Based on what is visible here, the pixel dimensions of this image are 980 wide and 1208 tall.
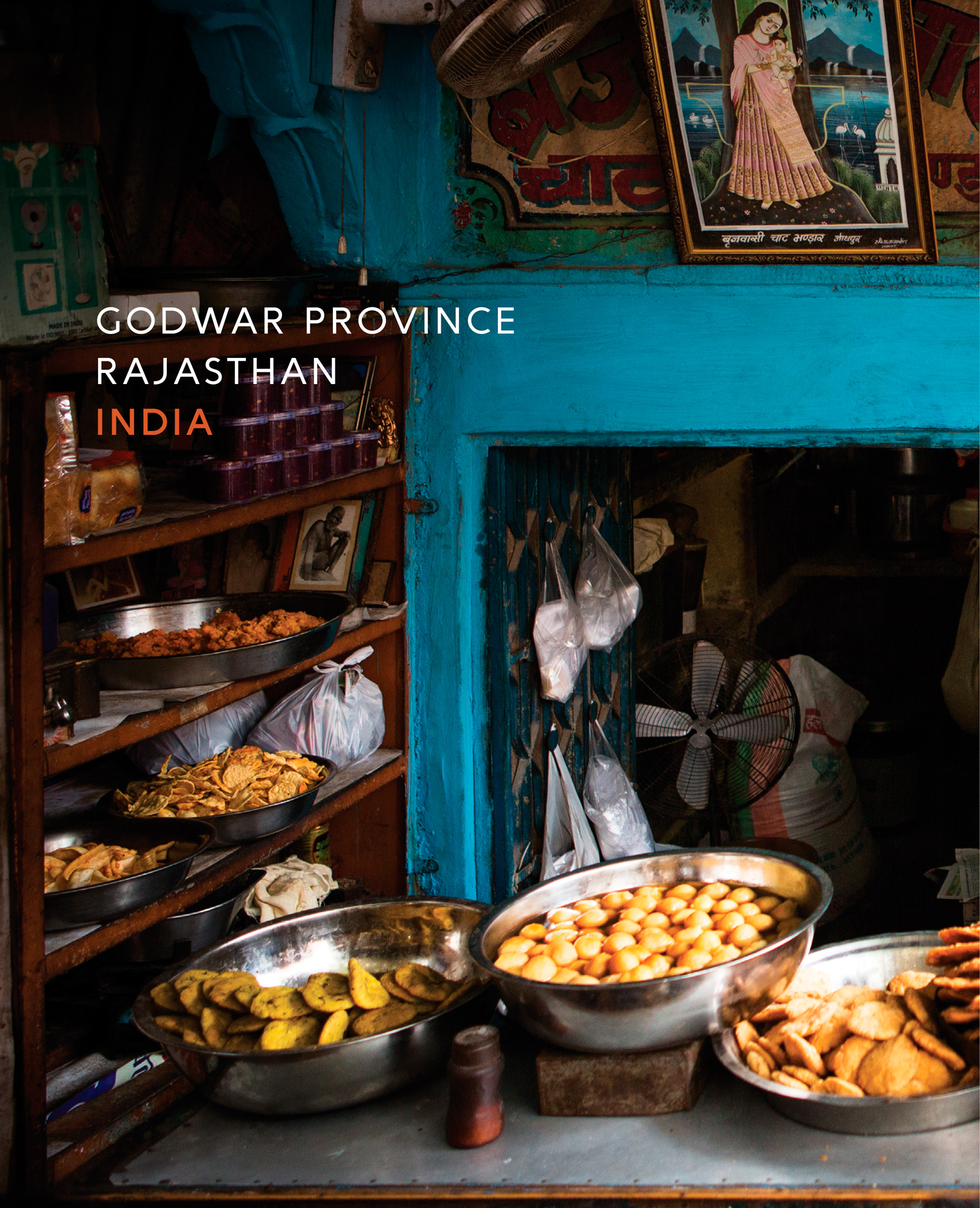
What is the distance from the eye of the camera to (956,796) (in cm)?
642

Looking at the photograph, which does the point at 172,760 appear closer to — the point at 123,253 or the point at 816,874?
the point at 123,253

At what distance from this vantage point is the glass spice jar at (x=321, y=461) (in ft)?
9.93

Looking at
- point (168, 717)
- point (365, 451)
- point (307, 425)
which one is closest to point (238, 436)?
point (307, 425)

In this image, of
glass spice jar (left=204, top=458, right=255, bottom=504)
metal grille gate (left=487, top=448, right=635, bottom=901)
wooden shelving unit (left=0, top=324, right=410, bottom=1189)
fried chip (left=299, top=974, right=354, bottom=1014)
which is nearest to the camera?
wooden shelving unit (left=0, top=324, right=410, bottom=1189)

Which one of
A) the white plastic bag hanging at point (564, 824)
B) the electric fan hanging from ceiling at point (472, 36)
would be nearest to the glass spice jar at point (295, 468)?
the electric fan hanging from ceiling at point (472, 36)

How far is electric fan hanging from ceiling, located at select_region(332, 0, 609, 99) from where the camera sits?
8.42 feet

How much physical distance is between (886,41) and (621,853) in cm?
271

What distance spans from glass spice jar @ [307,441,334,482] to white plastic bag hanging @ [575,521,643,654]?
4.56 ft

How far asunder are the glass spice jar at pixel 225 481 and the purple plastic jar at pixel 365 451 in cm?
54

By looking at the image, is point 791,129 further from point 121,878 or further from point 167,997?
point 167,997

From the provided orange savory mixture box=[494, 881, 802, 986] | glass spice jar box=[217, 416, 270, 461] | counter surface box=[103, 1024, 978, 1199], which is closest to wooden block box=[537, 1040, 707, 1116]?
counter surface box=[103, 1024, 978, 1199]

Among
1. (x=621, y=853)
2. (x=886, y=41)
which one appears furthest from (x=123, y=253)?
(x=621, y=853)

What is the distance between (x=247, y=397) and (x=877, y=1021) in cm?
196

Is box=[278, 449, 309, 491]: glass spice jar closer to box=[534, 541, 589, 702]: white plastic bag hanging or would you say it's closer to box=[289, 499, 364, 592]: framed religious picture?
box=[289, 499, 364, 592]: framed religious picture
